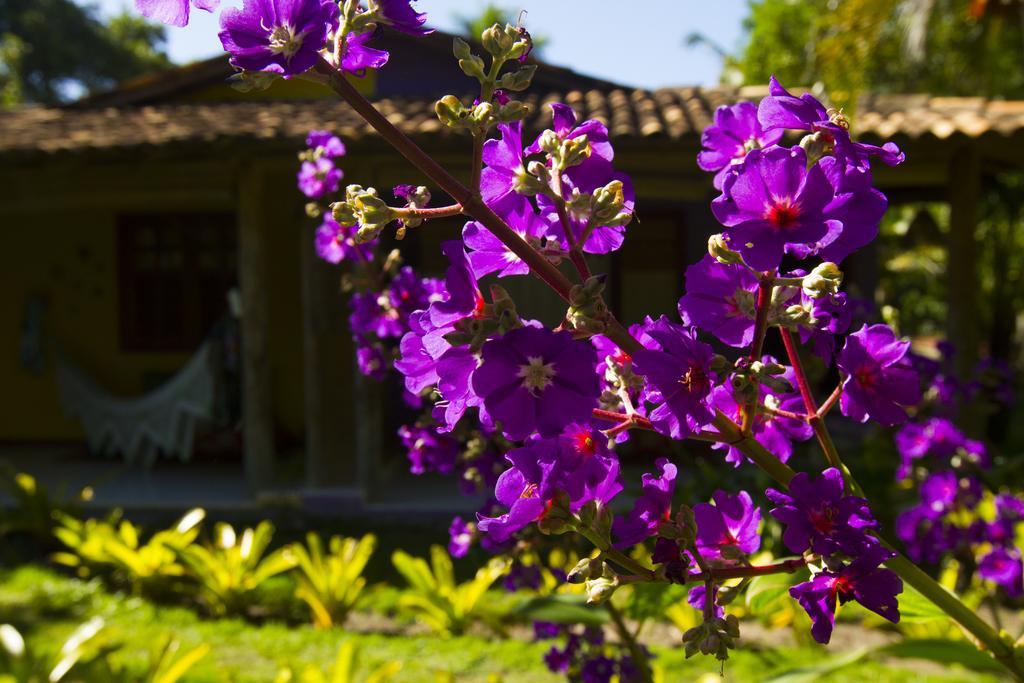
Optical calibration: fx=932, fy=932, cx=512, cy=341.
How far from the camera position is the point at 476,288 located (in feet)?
2.01

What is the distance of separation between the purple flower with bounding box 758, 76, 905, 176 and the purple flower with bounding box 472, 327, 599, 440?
0.28 metres

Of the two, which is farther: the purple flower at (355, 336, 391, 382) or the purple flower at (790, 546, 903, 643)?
the purple flower at (355, 336, 391, 382)

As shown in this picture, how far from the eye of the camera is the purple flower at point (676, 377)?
62 centimetres

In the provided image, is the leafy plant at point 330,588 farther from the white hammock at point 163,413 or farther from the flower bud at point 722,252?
the flower bud at point 722,252

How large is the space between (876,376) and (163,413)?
6.33 m

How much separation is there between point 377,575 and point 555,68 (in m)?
4.77

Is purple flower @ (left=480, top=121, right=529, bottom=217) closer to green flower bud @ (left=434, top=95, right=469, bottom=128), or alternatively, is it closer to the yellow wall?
green flower bud @ (left=434, top=95, right=469, bottom=128)

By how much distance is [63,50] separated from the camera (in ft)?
84.4

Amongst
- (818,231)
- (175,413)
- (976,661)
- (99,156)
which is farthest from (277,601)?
(818,231)

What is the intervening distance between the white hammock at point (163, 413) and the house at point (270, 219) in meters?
0.58

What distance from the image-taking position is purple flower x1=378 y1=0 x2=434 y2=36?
2.12ft

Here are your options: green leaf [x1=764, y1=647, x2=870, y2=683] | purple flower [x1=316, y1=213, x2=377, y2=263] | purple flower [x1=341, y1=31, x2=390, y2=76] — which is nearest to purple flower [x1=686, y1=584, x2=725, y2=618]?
green leaf [x1=764, y1=647, x2=870, y2=683]

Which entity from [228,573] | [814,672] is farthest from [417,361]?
[228,573]

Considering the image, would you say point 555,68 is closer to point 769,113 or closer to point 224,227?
point 224,227
